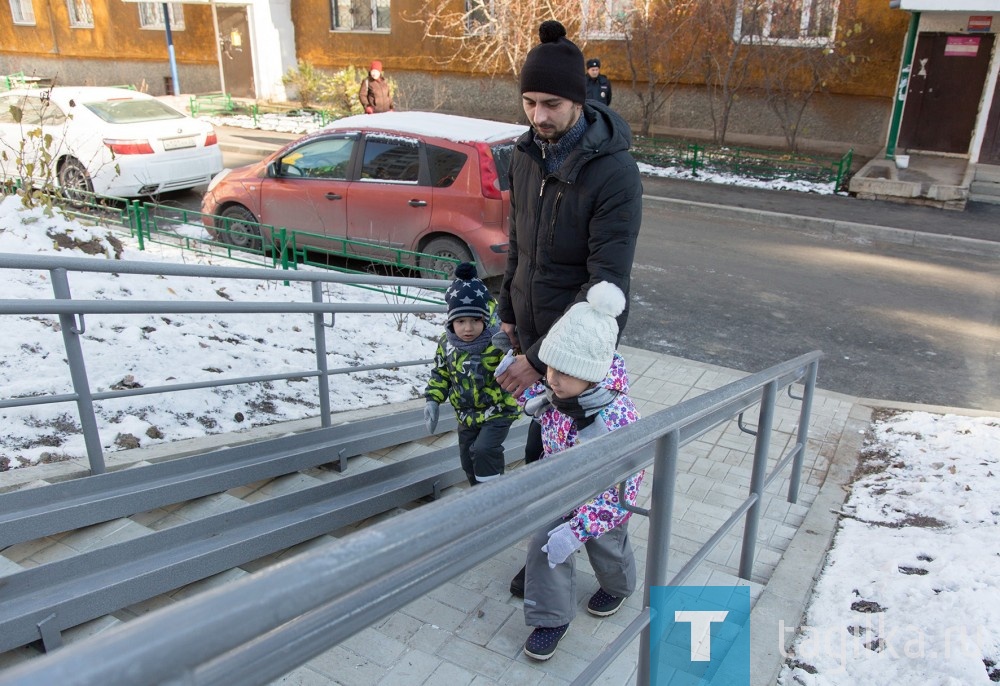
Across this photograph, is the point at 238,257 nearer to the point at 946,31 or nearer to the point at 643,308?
the point at 643,308

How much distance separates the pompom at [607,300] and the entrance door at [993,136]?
15836mm

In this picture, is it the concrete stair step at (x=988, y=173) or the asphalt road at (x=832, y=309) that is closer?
the asphalt road at (x=832, y=309)

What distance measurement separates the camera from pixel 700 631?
2641 mm

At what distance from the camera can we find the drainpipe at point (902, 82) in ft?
47.8

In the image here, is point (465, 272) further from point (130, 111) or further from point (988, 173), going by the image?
point (988, 173)

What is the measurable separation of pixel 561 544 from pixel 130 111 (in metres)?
10.7

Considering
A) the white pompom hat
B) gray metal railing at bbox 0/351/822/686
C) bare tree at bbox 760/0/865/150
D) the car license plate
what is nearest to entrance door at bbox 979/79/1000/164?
bare tree at bbox 760/0/865/150

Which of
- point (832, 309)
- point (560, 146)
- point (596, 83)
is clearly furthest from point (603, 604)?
point (596, 83)

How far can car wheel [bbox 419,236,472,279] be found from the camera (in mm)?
8023

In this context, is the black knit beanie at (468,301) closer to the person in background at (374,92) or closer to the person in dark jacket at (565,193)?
the person in dark jacket at (565,193)

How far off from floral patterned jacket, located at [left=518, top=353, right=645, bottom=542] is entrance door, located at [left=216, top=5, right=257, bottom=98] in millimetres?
22091

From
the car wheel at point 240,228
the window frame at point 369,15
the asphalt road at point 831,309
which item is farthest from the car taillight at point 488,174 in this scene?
the window frame at point 369,15

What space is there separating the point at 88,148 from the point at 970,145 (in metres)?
15.8

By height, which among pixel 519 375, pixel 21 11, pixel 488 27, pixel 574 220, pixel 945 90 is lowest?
pixel 519 375
